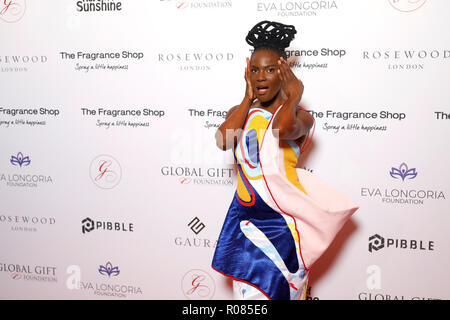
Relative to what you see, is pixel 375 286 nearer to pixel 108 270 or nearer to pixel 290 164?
pixel 290 164

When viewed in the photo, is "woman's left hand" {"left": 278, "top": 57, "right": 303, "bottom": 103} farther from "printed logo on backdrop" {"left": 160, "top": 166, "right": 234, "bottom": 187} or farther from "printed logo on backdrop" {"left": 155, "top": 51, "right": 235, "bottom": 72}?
"printed logo on backdrop" {"left": 160, "top": 166, "right": 234, "bottom": 187}

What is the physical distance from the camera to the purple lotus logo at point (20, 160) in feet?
7.34

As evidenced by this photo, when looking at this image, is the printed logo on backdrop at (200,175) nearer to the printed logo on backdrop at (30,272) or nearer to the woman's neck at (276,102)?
the woman's neck at (276,102)

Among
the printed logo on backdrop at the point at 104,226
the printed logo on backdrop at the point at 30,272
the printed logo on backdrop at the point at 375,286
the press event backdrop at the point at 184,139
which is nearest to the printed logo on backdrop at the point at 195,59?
the press event backdrop at the point at 184,139

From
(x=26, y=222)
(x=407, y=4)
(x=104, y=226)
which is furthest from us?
(x=26, y=222)

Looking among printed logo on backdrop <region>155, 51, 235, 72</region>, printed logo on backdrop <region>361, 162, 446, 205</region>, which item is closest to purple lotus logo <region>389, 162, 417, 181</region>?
printed logo on backdrop <region>361, 162, 446, 205</region>

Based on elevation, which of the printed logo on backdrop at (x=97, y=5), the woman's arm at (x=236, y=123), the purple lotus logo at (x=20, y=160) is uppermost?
the printed logo on backdrop at (x=97, y=5)

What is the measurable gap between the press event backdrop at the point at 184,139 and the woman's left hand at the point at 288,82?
43cm

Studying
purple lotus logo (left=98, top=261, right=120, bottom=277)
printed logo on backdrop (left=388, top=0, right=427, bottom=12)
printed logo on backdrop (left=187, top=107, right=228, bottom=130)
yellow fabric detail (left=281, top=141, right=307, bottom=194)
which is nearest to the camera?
yellow fabric detail (left=281, top=141, right=307, bottom=194)

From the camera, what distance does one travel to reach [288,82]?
146 cm

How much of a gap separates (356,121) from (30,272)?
2.04 meters

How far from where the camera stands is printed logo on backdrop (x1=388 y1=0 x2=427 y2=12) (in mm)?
1735

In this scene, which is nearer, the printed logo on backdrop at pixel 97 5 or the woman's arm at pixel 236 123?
the woman's arm at pixel 236 123

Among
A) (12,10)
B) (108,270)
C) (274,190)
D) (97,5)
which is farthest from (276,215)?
(12,10)
